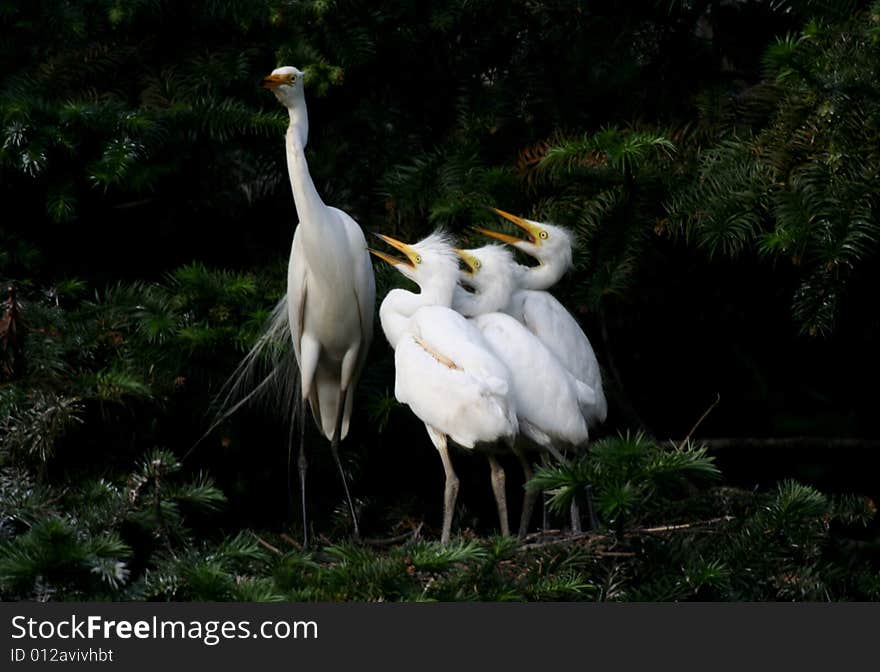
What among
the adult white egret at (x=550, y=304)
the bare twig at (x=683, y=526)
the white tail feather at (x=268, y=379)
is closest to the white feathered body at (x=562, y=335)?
the adult white egret at (x=550, y=304)

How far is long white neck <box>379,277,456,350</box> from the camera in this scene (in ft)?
11.8

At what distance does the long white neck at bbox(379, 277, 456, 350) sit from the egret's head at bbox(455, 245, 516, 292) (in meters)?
0.09

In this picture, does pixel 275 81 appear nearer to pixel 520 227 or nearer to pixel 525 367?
pixel 520 227

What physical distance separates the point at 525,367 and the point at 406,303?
424 mm

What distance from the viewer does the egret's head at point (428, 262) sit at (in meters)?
3.62

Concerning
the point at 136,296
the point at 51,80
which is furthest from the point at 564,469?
the point at 51,80

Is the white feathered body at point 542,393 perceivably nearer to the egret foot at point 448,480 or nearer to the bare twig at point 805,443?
the egret foot at point 448,480

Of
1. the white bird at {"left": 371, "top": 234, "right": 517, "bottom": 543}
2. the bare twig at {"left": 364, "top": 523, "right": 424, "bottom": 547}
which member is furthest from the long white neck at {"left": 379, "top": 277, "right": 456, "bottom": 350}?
the bare twig at {"left": 364, "top": 523, "right": 424, "bottom": 547}

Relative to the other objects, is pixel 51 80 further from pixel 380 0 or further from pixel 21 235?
pixel 380 0

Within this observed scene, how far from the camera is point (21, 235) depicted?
4.15 m

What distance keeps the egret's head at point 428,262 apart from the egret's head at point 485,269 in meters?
0.05

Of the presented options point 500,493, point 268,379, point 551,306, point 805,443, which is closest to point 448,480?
point 500,493

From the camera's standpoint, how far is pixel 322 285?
387 cm

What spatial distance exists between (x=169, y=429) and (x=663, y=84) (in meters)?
1.77
